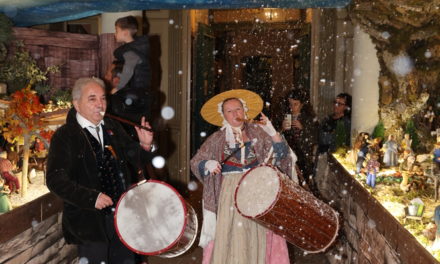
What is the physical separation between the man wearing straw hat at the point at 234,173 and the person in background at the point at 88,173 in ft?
2.85

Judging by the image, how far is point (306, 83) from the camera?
8.49 metres

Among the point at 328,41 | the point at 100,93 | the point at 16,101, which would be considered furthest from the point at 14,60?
the point at 328,41

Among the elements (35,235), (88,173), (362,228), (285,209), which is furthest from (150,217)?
(362,228)

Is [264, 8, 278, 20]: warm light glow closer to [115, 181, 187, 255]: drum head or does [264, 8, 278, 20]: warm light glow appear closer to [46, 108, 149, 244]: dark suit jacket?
[46, 108, 149, 244]: dark suit jacket

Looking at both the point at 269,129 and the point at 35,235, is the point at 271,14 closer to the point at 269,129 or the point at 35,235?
the point at 269,129

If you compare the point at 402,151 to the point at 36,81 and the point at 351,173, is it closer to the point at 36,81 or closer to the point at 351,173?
the point at 351,173

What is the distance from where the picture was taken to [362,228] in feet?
14.7

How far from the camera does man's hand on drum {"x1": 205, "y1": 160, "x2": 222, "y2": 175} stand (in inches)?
161

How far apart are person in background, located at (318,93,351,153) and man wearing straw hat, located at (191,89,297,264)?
2301mm

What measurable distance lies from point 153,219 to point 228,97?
1396mm

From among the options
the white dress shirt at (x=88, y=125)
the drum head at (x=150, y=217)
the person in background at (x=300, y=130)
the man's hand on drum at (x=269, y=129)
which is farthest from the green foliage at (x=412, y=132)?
the white dress shirt at (x=88, y=125)

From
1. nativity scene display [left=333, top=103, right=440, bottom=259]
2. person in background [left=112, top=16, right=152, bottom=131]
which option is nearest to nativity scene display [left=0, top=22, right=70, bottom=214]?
person in background [left=112, top=16, right=152, bottom=131]

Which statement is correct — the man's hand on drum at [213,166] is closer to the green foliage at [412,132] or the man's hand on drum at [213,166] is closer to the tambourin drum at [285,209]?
the tambourin drum at [285,209]

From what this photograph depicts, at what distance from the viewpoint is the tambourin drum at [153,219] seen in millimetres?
3330
